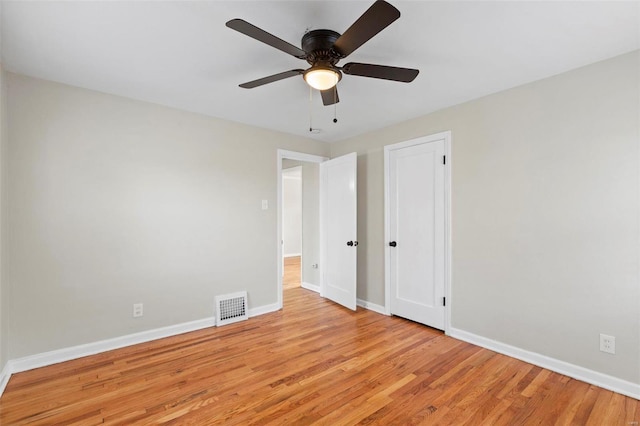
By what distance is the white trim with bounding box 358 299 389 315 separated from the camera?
3.76 m

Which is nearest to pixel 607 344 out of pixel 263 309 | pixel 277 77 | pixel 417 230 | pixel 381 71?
pixel 417 230

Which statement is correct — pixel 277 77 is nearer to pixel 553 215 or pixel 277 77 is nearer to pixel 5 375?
pixel 553 215

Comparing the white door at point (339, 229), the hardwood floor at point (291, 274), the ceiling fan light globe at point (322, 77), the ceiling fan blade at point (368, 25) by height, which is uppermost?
the ceiling fan blade at point (368, 25)

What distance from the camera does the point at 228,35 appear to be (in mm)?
1893

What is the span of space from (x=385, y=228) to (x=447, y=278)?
3.16 ft

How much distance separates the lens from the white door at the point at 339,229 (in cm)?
389

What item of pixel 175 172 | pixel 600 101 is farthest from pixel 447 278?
pixel 175 172

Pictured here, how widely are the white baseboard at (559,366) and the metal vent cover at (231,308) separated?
7.96 ft

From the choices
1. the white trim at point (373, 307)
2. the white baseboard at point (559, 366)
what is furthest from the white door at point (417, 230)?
the white baseboard at point (559, 366)

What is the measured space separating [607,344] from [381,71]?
260cm

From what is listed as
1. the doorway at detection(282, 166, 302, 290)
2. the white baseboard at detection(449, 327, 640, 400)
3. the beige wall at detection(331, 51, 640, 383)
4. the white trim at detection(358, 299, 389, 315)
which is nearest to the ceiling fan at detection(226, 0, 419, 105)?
the beige wall at detection(331, 51, 640, 383)

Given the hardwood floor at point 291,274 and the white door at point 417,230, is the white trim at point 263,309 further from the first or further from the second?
the white door at point 417,230

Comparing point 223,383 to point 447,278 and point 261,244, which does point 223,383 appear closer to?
point 261,244

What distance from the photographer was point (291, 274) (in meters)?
6.30
